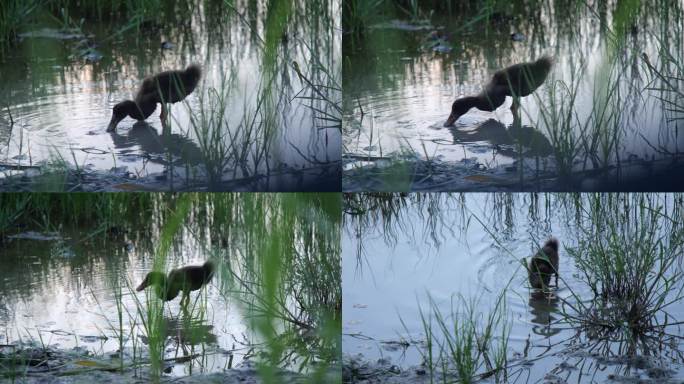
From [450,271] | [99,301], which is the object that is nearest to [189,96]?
[99,301]

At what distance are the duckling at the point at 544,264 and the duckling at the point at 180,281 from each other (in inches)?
36.6

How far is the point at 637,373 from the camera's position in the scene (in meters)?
2.60

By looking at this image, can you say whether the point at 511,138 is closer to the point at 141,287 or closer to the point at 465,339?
the point at 465,339

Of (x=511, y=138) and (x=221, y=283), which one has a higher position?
(x=511, y=138)

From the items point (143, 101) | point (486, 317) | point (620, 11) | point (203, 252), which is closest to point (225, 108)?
point (143, 101)

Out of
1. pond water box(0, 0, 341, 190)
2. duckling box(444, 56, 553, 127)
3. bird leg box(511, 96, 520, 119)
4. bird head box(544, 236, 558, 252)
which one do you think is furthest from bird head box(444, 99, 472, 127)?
bird head box(544, 236, 558, 252)

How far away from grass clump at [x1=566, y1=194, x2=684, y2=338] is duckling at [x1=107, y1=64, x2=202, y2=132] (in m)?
1.18

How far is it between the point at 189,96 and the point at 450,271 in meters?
0.89

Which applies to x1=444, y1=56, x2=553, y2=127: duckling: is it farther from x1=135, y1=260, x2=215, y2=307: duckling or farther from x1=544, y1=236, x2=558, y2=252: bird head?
x1=135, y1=260, x2=215, y2=307: duckling

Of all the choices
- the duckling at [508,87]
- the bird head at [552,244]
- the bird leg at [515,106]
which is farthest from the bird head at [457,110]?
the bird head at [552,244]

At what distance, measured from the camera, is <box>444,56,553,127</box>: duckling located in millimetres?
2619

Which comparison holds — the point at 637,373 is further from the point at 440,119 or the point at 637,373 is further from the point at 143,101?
the point at 143,101

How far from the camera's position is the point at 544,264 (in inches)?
106

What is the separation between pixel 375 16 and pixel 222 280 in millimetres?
886
